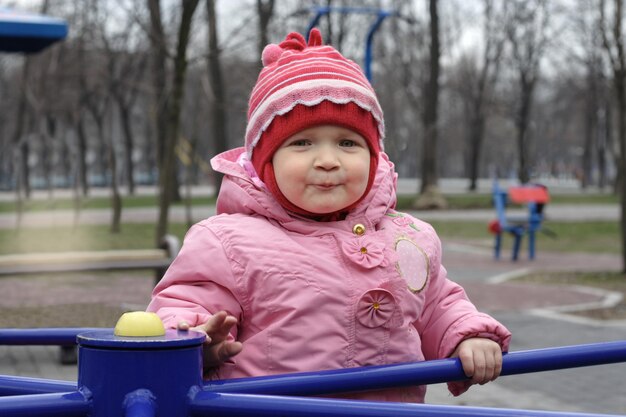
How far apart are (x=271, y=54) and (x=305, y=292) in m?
0.59

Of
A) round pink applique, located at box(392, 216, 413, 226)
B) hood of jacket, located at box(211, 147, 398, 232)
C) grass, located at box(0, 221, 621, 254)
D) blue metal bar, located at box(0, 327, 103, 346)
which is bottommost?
grass, located at box(0, 221, 621, 254)

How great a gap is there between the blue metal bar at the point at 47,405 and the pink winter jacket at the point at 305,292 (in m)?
0.49

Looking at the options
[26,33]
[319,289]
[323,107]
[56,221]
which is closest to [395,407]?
[319,289]

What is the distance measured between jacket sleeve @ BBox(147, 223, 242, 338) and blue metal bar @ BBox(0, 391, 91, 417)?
1.72 ft

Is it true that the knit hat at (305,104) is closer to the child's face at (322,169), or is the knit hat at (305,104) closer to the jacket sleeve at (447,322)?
the child's face at (322,169)

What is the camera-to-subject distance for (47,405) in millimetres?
1461

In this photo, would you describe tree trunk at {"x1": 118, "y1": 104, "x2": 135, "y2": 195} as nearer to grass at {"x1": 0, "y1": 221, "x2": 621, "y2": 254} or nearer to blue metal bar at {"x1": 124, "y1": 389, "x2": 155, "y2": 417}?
grass at {"x1": 0, "y1": 221, "x2": 621, "y2": 254}

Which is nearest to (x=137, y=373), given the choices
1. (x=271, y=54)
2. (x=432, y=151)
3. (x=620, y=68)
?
(x=271, y=54)

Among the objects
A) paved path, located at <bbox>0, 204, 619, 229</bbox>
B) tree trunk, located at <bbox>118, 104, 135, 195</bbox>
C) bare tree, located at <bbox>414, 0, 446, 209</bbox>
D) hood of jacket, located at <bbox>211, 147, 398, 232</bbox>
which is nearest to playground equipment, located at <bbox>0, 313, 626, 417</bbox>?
hood of jacket, located at <bbox>211, 147, 398, 232</bbox>

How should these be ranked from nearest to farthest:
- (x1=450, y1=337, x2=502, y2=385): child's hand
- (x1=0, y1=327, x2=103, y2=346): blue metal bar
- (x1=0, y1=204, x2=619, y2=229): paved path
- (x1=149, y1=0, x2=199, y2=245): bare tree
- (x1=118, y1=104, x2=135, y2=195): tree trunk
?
(x1=450, y1=337, x2=502, y2=385): child's hand, (x1=0, y1=327, x2=103, y2=346): blue metal bar, (x1=149, y1=0, x2=199, y2=245): bare tree, (x1=0, y1=204, x2=619, y2=229): paved path, (x1=118, y1=104, x2=135, y2=195): tree trunk

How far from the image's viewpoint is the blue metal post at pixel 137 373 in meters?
1.44

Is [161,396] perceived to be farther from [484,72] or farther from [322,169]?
[484,72]

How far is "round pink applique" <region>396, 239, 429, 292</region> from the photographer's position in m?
2.23

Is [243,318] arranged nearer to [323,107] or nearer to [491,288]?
[323,107]
